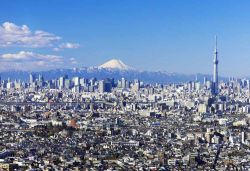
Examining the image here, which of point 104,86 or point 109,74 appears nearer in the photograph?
point 104,86

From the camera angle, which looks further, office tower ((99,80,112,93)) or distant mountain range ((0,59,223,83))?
distant mountain range ((0,59,223,83))

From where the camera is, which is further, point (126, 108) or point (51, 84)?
point (51, 84)

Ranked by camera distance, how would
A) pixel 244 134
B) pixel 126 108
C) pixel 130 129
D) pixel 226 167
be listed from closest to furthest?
pixel 226 167, pixel 244 134, pixel 130 129, pixel 126 108

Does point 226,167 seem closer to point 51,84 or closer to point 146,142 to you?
point 146,142

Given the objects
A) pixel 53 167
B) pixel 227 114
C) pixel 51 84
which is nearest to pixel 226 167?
pixel 53 167

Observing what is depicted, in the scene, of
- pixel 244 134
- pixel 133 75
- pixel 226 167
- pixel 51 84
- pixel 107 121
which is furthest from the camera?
pixel 133 75

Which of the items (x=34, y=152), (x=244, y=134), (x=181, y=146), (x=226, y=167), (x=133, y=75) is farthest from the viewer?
(x=133, y=75)

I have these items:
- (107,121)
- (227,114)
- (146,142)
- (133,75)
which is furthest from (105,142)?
(133,75)

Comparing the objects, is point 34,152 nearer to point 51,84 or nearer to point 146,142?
point 146,142

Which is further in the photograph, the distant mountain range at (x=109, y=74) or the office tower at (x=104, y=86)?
the distant mountain range at (x=109, y=74)
